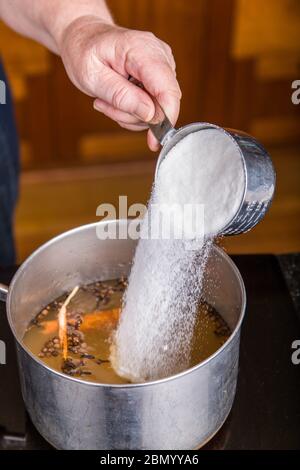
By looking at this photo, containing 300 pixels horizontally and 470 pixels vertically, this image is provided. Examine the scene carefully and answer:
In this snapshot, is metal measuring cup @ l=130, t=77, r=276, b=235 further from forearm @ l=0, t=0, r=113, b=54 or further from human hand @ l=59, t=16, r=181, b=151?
forearm @ l=0, t=0, r=113, b=54

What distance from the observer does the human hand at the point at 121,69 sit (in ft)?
3.10

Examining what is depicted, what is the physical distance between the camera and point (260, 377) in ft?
2.99

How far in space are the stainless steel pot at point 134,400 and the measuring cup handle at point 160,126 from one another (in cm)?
17

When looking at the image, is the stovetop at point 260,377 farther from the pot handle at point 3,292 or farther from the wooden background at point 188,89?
the wooden background at point 188,89

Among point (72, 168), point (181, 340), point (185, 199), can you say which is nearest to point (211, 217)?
point (185, 199)

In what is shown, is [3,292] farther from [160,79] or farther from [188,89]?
[188,89]

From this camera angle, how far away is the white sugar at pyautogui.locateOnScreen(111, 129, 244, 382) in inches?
34.3

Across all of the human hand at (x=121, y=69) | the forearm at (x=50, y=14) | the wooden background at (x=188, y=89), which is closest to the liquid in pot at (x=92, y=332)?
the human hand at (x=121, y=69)

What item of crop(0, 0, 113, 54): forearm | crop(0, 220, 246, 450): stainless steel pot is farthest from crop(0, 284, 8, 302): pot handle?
crop(0, 0, 113, 54): forearm

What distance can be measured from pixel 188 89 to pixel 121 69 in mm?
1078

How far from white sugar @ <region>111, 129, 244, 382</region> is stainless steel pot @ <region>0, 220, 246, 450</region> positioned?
5 centimetres

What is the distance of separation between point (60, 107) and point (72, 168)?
0.66 ft

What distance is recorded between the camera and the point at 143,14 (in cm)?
187

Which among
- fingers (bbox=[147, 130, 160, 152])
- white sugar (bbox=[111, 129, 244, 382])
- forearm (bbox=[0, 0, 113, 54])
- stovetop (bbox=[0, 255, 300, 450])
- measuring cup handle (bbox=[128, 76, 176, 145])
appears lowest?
stovetop (bbox=[0, 255, 300, 450])
